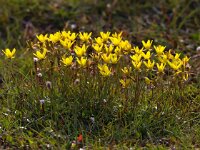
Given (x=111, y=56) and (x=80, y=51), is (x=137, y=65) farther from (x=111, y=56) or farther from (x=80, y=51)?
(x=80, y=51)

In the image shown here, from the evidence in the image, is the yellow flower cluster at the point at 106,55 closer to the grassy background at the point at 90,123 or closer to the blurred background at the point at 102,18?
the grassy background at the point at 90,123

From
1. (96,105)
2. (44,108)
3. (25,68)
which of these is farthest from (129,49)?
(25,68)

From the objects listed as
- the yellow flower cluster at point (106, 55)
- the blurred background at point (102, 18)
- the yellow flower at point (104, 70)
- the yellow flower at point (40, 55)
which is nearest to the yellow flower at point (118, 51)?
the yellow flower cluster at point (106, 55)

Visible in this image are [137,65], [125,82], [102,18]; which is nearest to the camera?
[137,65]

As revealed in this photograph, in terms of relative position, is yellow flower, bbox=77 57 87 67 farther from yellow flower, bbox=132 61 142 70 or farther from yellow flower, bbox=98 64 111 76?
yellow flower, bbox=132 61 142 70

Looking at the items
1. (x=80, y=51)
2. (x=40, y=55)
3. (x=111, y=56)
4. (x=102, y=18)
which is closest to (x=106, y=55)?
(x=111, y=56)

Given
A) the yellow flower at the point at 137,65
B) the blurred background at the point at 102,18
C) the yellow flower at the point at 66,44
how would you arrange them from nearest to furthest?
the yellow flower at the point at 137,65
the yellow flower at the point at 66,44
the blurred background at the point at 102,18

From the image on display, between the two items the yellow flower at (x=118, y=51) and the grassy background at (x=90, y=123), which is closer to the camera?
the grassy background at (x=90, y=123)

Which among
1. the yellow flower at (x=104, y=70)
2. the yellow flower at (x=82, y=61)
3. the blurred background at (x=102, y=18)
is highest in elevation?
the blurred background at (x=102, y=18)
